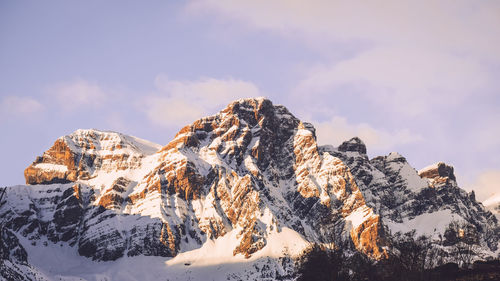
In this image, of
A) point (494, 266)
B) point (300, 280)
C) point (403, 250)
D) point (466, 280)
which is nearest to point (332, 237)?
point (403, 250)

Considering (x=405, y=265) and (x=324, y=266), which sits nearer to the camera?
(x=405, y=265)

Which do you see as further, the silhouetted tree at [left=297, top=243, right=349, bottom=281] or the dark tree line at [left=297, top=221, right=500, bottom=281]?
the silhouetted tree at [left=297, top=243, right=349, bottom=281]

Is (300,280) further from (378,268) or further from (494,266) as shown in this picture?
(494,266)

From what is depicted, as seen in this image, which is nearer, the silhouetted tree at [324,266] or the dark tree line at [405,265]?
the dark tree line at [405,265]

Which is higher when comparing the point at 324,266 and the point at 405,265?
the point at 324,266

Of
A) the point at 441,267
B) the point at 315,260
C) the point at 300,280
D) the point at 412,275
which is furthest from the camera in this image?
the point at 300,280

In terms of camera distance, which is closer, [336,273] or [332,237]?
[332,237]

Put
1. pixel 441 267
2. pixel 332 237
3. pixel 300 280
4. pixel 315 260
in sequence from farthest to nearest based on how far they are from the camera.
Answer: pixel 300 280 < pixel 315 260 < pixel 441 267 < pixel 332 237

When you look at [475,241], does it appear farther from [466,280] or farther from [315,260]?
[315,260]

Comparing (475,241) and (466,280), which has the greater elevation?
(475,241)

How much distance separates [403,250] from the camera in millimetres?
149000

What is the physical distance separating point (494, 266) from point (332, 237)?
38.7 m

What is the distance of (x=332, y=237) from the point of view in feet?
481

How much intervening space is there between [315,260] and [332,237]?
37.6 metres
